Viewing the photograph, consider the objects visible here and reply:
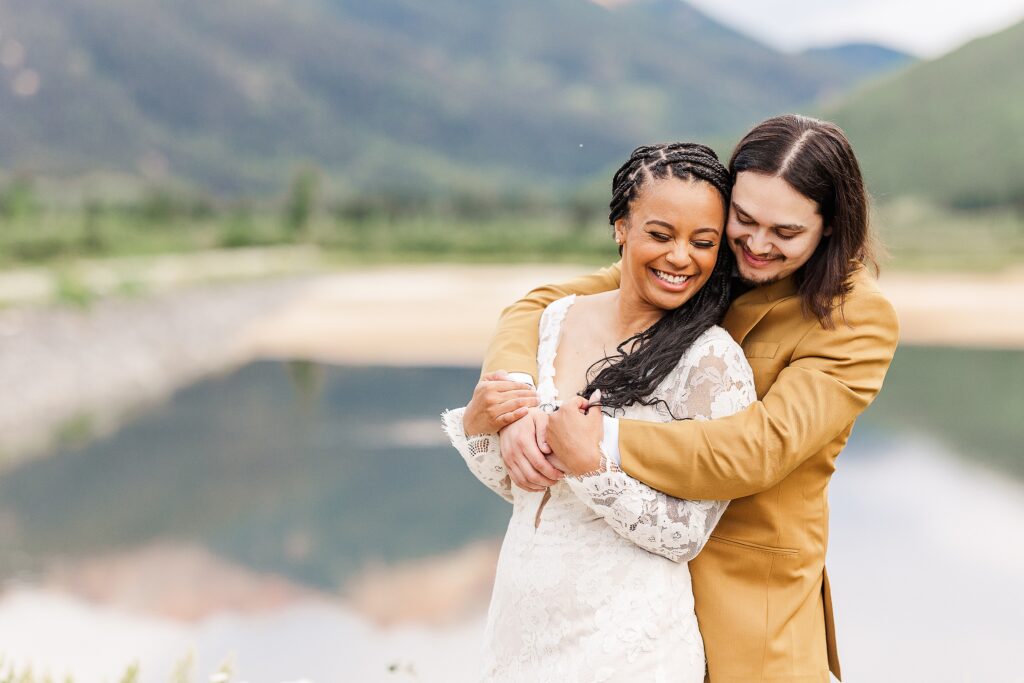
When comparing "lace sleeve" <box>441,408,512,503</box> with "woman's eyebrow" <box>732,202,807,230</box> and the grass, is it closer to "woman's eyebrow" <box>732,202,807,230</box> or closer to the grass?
"woman's eyebrow" <box>732,202,807,230</box>

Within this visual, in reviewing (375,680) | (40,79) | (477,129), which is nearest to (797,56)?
(477,129)

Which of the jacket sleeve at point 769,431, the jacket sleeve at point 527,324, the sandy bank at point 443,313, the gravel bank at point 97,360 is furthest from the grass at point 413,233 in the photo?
the jacket sleeve at point 769,431

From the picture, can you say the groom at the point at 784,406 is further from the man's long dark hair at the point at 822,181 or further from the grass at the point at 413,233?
the grass at the point at 413,233

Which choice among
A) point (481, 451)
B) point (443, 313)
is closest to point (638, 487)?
point (481, 451)

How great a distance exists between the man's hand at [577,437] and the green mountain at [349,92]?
2743 inches

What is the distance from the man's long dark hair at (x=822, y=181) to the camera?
51.3 inches

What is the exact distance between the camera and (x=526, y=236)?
35219 millimetres

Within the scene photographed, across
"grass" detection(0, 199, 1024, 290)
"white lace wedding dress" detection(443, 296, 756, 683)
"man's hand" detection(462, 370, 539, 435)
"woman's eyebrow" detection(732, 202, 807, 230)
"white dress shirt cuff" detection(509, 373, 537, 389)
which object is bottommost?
"grass" detection(0, 199, 1024, 290)

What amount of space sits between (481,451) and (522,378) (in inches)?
4.8

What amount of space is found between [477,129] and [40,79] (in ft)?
109

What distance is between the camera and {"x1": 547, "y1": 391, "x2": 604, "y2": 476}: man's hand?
1253 millimetres

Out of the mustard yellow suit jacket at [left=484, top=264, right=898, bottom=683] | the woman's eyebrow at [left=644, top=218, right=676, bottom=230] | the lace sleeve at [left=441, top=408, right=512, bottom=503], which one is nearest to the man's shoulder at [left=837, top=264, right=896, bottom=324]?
the mustard yellow suit jacket at [left=484, top=264, right=898, bottom=683]

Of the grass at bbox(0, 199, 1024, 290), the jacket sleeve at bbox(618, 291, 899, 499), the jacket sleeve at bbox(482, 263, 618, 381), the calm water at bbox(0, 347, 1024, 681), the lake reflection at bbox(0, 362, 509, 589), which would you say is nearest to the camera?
the jacket sleeve at bbox(618, 291, 899, 499)

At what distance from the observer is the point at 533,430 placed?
1.31 metres
